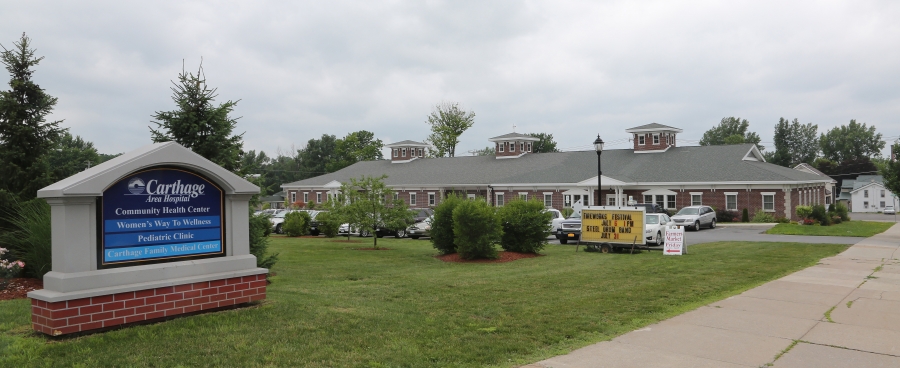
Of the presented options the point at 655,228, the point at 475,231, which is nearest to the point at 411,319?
the point at 475,231

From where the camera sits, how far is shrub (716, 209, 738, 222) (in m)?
42.0

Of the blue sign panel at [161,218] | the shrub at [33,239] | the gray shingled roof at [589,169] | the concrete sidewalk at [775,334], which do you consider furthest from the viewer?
the gray shingled roof at [589,169]

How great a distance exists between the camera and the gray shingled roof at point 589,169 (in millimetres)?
43516

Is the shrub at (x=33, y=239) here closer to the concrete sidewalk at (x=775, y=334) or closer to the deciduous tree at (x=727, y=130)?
the concrete sidewalk at (x=775, y=334)

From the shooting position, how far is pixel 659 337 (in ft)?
25.0

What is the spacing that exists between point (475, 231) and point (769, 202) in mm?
31389

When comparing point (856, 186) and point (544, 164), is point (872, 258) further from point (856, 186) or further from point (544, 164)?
point (856, 186)

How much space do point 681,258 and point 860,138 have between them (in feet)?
426

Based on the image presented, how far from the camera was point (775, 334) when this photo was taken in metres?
7.90

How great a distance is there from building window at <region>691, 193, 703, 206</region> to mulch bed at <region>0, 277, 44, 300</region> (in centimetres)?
4116

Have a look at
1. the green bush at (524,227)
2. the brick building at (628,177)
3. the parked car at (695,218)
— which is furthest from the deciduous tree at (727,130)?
the green bush at (524,227)

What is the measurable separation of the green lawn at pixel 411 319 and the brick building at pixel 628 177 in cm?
2351

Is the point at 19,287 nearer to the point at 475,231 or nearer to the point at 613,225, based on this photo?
the point at 475,231

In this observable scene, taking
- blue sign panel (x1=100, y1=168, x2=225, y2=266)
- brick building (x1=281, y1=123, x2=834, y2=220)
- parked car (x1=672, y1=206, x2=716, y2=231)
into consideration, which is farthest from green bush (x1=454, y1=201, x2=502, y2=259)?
parked car (x1=672, y1=206, x2=716, y2=231)
